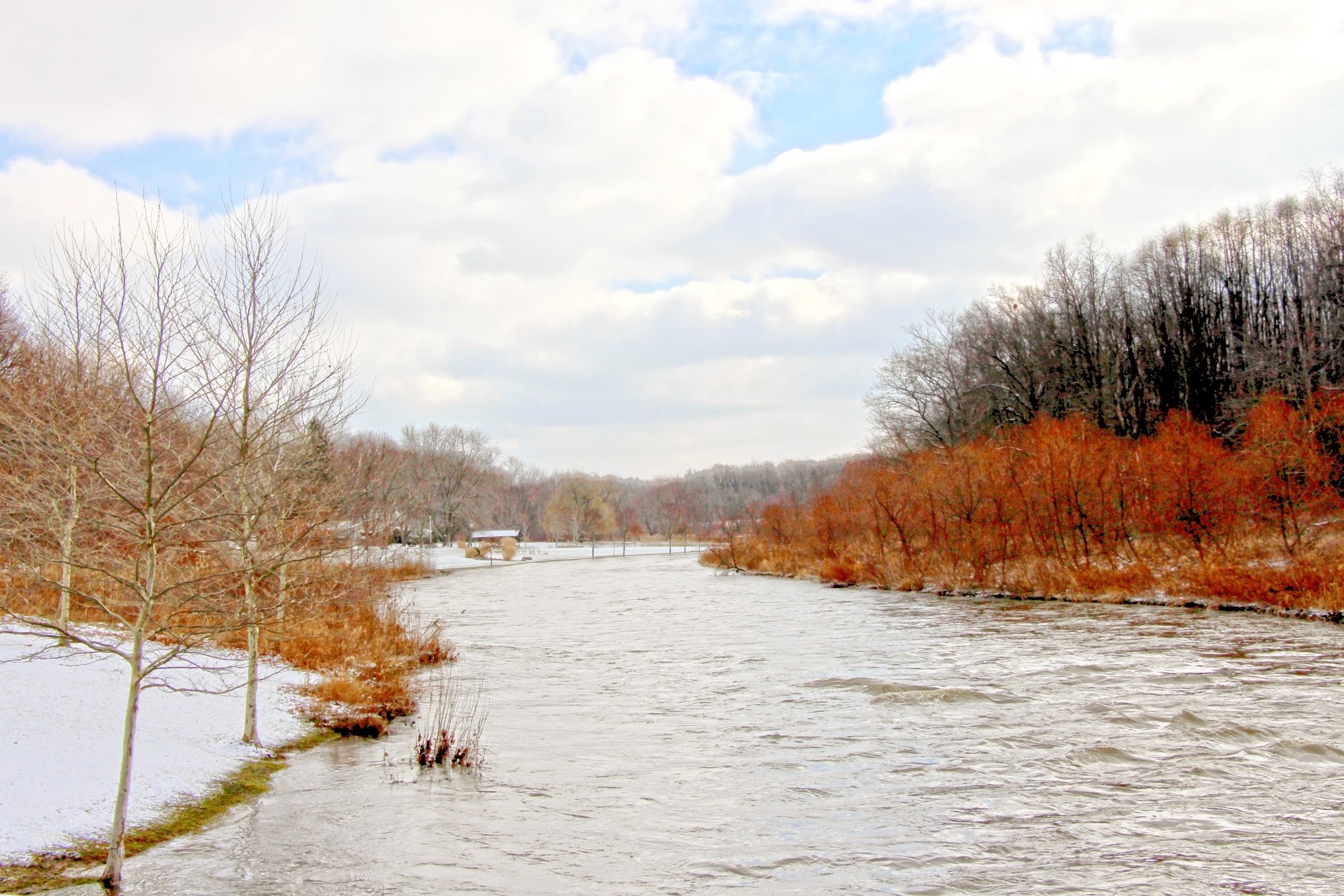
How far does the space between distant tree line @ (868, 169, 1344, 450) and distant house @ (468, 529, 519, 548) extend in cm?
5530

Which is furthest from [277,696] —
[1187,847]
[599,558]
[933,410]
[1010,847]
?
[599,558]

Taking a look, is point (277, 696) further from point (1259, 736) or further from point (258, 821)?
point (1259, 736)

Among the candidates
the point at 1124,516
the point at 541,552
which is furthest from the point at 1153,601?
the point at 541,552

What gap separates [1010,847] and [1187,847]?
55.3 inches

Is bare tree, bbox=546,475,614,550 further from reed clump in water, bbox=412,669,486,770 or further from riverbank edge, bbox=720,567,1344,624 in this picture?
reed clump in water, bbox=412,669,486,770

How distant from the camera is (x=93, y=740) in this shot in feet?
27.3

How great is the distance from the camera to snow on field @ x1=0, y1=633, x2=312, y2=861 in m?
6.95

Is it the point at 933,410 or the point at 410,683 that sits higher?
the point at 933,410

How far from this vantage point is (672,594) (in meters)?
38.2

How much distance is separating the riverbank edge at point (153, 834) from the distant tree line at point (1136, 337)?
45645mm

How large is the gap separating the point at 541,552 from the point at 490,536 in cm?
1533

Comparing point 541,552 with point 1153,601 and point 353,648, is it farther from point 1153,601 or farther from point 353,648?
point 353,648

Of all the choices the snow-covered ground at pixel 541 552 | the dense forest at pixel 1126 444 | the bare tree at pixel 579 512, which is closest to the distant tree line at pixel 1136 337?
the dense forest at pixel 1126 444

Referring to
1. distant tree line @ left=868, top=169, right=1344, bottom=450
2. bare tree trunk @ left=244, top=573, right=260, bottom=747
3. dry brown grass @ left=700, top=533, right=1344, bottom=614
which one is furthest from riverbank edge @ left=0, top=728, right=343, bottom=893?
distant tree line @ left=868, top=169, right=1344, bottom=450
